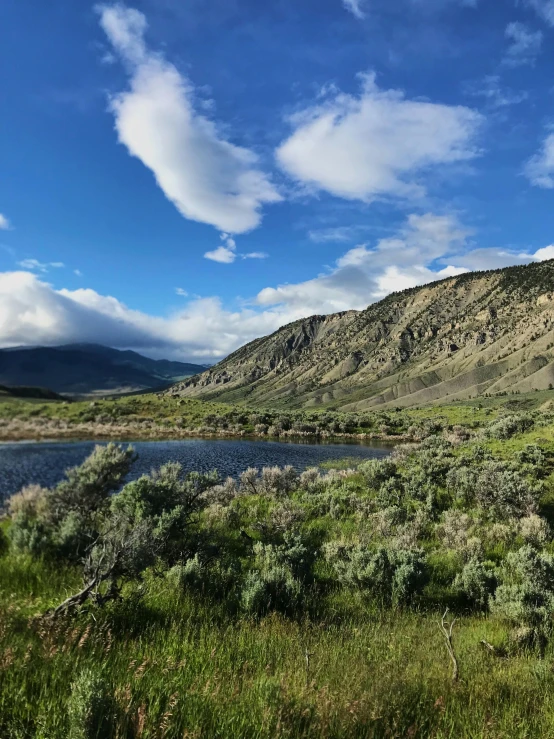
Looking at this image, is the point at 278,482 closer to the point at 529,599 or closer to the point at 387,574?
the point at 387,574

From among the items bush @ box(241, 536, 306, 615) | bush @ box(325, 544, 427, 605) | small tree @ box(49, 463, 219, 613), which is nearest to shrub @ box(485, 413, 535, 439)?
bush @ box(325, 544, 427, 605)

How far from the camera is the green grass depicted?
3.67m

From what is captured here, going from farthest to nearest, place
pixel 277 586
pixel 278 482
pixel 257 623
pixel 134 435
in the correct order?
1. pixel 134 435
2. pixel 278 482
3. pixel 277 586
4. pixel 257 623

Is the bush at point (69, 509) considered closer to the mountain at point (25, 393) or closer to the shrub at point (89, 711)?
the mountain at point (25, 393)

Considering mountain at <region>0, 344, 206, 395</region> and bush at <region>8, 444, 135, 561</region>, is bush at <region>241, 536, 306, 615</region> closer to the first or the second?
bush at <region>8, 444, 135, 561</region>

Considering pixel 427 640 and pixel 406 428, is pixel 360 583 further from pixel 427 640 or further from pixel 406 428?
pixel 406 428

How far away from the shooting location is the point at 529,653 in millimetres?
7000

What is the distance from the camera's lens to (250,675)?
16.5ft

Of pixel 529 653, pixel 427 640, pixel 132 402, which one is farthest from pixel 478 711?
pixel 132 402

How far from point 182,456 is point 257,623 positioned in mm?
44234

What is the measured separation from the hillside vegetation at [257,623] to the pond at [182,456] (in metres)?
1.20

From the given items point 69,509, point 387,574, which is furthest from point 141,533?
point 387,574

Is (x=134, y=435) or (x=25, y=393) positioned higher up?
(x=25, y=393)

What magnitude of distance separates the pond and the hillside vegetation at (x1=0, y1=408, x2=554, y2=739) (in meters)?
1.20
